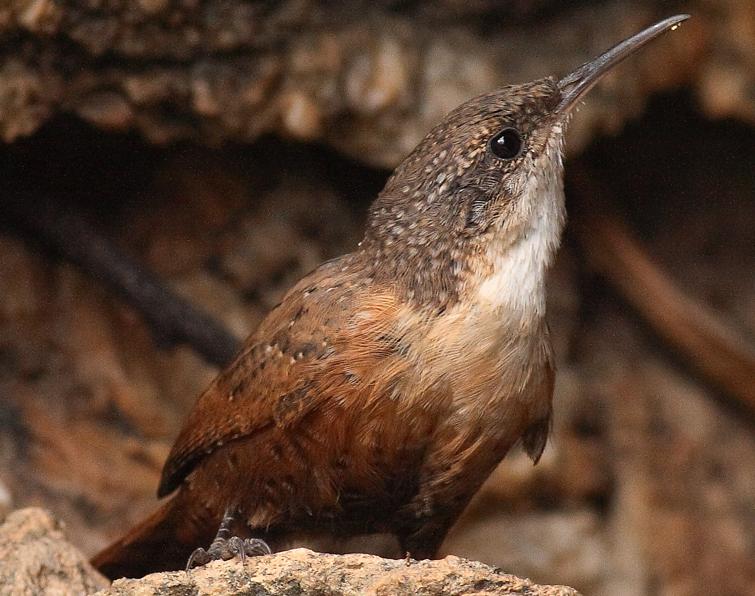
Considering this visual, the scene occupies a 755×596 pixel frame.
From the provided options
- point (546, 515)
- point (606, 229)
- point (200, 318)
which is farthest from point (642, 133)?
point (200, 318)

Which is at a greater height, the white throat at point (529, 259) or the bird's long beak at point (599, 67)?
the bird's long beak at point (599, 67)

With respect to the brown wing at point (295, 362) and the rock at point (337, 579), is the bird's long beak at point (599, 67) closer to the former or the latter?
the brown wing at point (295, 362)

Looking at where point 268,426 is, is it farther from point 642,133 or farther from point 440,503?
point 642,133

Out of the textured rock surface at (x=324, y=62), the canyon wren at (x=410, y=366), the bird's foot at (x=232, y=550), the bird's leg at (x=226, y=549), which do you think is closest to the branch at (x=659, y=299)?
the textured rock surface at (x=324, y=62)

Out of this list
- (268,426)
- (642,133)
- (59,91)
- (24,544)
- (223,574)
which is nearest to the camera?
(223,574)

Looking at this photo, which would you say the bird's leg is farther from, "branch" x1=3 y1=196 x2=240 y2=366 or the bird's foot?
"branch" x1=3 y1=196 x2=240 y2=366

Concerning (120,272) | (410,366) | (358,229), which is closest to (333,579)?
(410,366)
